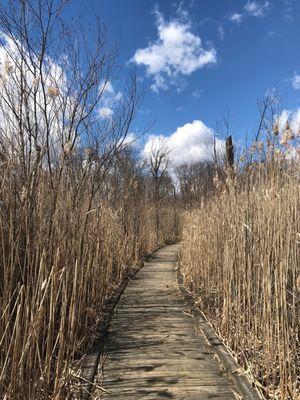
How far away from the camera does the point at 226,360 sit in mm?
2445

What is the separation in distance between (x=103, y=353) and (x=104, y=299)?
1404 mm

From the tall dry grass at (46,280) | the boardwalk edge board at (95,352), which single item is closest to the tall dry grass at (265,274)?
the boardwalk edge board at (95,352)

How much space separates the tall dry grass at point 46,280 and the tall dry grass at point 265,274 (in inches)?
41.6

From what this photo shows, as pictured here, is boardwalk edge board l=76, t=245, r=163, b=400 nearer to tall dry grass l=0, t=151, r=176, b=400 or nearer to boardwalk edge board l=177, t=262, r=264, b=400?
tall dry grass l=0, t=151, r=176, b=400

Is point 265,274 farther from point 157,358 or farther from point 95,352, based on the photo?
point 95,352

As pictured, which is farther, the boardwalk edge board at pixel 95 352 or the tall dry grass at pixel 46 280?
the boardwalk edge board at pixel 95 352

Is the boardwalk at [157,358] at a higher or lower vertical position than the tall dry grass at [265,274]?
lower

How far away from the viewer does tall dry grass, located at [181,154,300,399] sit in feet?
6.52

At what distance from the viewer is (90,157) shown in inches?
142

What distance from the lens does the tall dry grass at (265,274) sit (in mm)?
1987

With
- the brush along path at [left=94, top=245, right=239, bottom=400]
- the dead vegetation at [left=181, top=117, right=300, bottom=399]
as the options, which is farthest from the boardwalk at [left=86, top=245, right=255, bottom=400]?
the dead vegetation at [left=181, top=117, right=300, bottom=399]

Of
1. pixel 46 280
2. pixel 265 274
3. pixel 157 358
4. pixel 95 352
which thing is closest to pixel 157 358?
pixel 157 358

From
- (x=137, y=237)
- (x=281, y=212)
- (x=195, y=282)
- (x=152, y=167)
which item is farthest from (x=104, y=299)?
(x=152, y=167)

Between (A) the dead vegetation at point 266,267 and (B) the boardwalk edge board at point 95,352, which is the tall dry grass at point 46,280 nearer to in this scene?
(B) the boardwalk edge board at point 95,352
